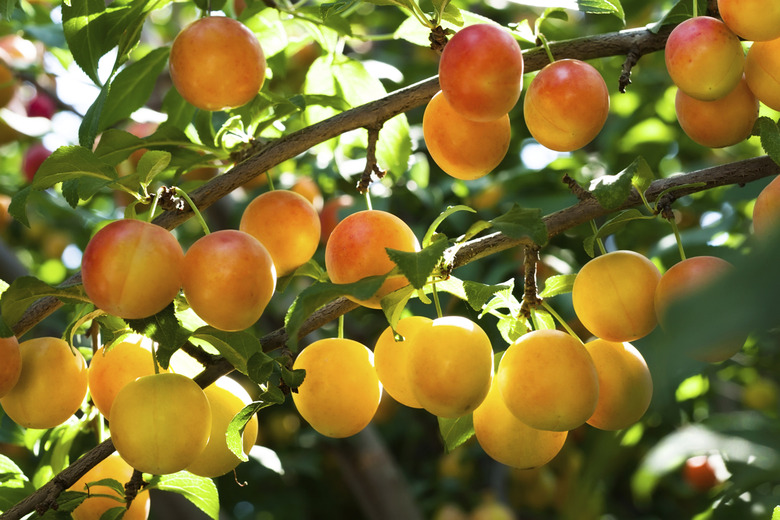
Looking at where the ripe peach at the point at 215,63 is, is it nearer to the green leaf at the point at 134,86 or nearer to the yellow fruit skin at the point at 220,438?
the green leaf at the point at 134,86

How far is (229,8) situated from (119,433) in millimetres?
791

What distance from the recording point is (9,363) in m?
0.80

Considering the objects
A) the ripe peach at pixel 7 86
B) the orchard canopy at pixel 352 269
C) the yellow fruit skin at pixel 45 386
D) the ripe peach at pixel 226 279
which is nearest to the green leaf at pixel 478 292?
the orchard canopy at pixel 352 269

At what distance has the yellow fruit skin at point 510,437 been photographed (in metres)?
0.78

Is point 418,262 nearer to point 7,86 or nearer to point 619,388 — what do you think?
point 619,388

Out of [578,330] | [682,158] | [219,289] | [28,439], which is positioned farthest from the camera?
[682,158]

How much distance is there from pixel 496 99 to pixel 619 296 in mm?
234

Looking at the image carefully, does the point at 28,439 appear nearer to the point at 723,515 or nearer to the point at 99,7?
the point at 99,7

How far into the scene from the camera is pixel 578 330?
62.8 inches

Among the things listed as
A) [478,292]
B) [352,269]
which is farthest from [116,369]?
[478,292]

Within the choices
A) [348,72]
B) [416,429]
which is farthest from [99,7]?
[416,429]

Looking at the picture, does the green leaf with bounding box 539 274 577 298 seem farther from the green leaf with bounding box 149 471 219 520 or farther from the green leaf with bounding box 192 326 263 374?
the green leaf with bounding box 149 471 219 520

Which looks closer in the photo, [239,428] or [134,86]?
[239,428]

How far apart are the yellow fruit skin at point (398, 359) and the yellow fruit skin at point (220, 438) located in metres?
0.16
